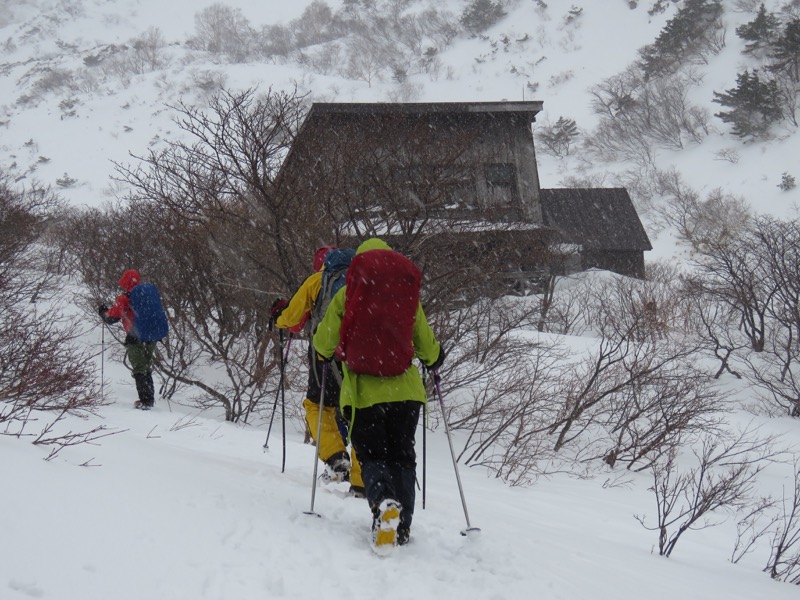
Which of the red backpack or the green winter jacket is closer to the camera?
the red backpack

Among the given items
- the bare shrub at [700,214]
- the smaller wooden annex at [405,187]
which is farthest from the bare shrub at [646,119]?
the smaller wooden annex at [405,187]

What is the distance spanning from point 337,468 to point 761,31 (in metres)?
53.5

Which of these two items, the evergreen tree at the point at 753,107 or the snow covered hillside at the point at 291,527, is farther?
the evergreen tree at the point at 753,107

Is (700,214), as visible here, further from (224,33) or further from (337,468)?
(224,33)

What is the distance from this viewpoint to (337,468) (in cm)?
474

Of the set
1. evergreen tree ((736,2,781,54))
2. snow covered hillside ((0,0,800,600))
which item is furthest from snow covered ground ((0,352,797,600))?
evergreen tree ((736,2,781,54))

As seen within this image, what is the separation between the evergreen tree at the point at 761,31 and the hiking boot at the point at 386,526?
5379 cm

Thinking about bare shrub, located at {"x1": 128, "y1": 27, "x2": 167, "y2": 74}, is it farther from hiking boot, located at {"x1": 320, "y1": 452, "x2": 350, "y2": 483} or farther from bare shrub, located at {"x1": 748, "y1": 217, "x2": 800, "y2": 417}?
hiking boot, located at {"x1": 320, "y1": 452, "x2": 350, "y2": 483}

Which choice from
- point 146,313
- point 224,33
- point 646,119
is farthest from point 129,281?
point 224,33

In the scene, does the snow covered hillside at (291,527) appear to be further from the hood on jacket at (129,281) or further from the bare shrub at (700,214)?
the bare shrub at (700,214)

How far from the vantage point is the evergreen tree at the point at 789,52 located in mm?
42281

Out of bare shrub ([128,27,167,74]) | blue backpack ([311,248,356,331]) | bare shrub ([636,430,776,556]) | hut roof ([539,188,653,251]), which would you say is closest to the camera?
blue backpack ([311,248,356,331])

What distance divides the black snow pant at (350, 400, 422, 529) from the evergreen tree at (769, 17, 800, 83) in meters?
49.8

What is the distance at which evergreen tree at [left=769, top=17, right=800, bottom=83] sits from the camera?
139ft
